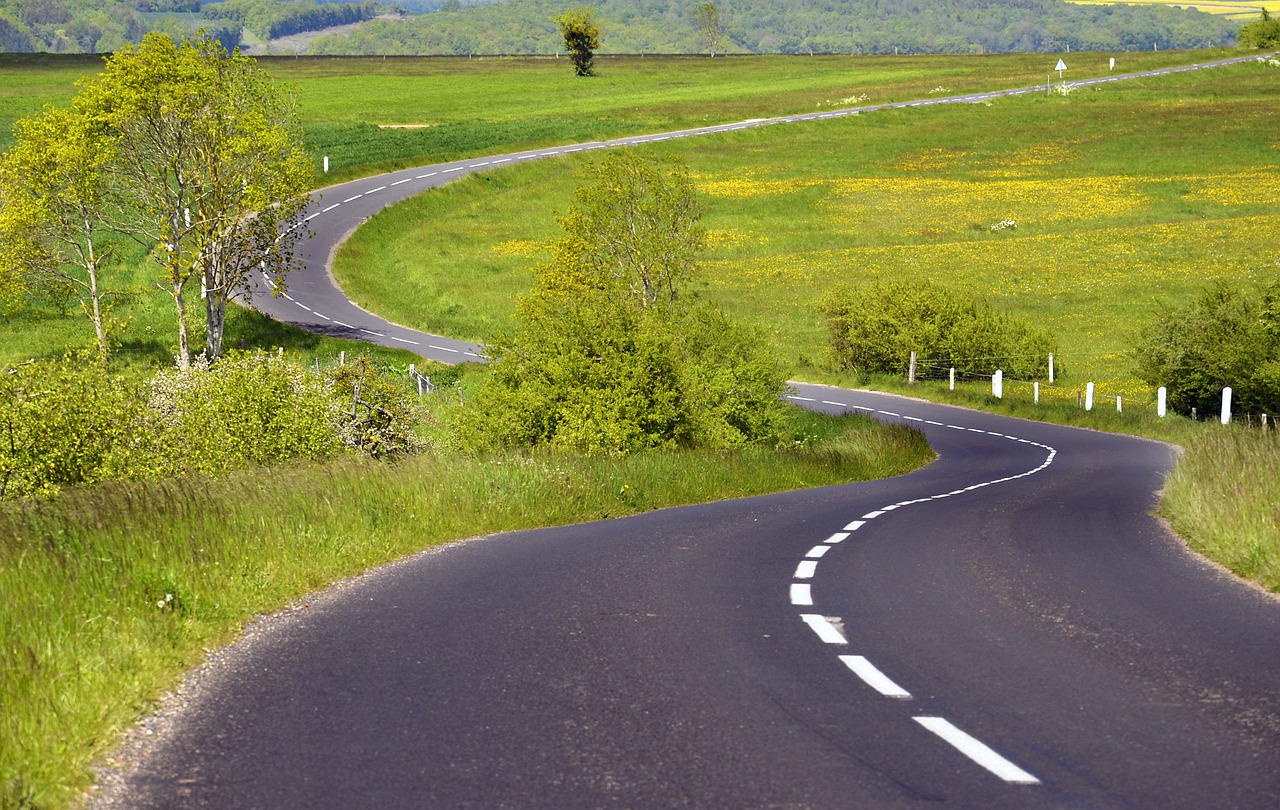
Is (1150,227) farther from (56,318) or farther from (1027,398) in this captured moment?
(56,318)

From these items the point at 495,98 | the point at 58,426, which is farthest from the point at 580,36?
the point at 58,426

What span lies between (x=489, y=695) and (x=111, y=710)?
173 centimetres

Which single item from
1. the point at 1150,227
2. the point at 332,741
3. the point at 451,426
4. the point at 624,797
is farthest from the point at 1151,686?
the point at 1150,227

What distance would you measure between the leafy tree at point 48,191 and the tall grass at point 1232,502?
38076 millimetres

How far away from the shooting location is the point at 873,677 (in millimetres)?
7391

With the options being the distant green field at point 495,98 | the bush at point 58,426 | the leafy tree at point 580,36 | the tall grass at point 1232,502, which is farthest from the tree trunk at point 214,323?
the leafy tree at point 580,36

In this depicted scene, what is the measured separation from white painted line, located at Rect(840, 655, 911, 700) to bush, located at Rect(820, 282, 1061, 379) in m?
47.0

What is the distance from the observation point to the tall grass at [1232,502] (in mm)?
11438

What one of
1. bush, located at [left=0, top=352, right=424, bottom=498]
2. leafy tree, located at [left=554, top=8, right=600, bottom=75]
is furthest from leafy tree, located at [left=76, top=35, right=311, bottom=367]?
leafy tree, located at [left=554, top=8, right=600, bottom=75]

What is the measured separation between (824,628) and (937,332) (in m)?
46.7

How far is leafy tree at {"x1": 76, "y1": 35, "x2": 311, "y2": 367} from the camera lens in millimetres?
45125

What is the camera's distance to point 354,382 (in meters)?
29.3

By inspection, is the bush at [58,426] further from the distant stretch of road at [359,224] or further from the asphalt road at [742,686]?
the distant stretch of road at [359,224]

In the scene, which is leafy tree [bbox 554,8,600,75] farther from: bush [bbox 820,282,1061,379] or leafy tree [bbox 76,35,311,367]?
leafy tree [bbox 76,35,311,367]
